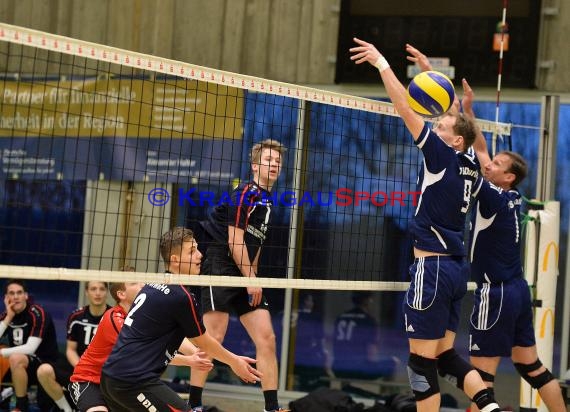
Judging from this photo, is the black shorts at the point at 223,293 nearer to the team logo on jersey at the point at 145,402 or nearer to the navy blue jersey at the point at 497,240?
the navy blue jersey at the point at 497,240

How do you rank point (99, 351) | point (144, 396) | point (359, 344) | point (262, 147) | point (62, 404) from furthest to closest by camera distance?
point (359, 344) → point (62, 404) → point (262, 147) → point (99, 351) → point (144, 396)

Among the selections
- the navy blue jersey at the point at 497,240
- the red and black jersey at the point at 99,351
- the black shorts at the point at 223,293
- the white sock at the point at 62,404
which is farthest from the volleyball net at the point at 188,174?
the red and black jersey at the point at 99,351

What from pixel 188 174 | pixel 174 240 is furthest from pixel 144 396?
pixel 188 174

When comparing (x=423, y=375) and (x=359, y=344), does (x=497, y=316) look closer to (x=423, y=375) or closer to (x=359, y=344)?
(x=423, y=375)

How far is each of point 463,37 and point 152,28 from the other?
11.2 feet

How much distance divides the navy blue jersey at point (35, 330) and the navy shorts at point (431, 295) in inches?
190

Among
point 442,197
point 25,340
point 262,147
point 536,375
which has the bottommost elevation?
point 25,340

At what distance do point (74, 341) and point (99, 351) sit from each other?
11.8 feet

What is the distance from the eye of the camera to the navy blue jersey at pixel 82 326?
32.5 ft

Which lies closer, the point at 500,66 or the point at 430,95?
A: the point at 430,95

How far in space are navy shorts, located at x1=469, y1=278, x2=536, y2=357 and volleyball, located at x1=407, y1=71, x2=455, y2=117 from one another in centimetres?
158

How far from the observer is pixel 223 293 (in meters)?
7.81

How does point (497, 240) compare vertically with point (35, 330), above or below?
above

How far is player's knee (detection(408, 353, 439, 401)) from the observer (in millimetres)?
6574
